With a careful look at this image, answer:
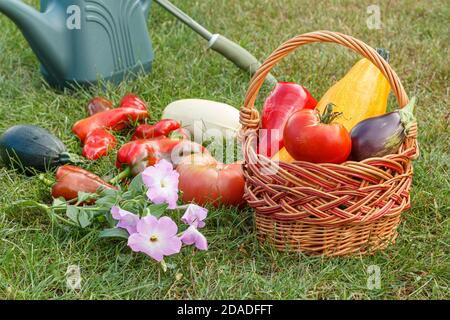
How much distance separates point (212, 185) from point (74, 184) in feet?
1.03

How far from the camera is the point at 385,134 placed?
148cm

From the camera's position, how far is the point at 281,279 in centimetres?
150

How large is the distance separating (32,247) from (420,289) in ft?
2.55

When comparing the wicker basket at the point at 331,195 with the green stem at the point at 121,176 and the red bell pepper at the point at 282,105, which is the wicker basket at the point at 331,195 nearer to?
the red bell pepper at the point at 282,105

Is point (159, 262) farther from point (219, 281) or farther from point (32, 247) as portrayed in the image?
point (32, 247)

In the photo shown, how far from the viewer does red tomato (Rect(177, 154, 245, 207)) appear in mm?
1698

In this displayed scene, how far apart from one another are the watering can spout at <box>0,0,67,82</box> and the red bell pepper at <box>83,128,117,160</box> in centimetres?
46

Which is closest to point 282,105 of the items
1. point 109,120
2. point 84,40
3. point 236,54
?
point 109,120

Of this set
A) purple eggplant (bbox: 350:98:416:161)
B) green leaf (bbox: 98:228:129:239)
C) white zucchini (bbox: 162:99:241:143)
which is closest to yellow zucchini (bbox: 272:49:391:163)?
purple eggplant (bbox: 350:98:416:161)

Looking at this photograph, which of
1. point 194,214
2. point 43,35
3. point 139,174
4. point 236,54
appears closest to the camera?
point 194,214

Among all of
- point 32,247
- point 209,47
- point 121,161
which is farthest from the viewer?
point 209,47

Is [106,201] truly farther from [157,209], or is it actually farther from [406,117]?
[406,117]

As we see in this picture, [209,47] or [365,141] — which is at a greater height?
[209,47]
